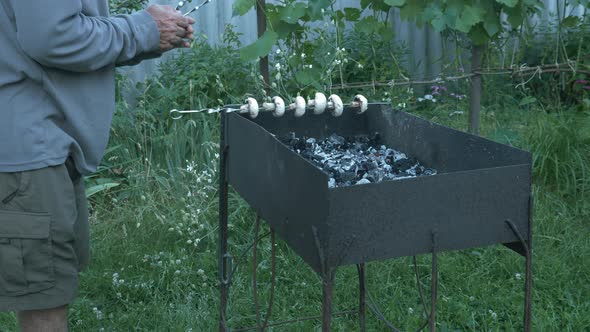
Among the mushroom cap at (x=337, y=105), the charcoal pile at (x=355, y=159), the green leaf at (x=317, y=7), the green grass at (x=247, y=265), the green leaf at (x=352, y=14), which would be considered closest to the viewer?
the charcoal pile at (x=355, y=159)

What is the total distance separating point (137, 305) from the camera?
11.5 ft

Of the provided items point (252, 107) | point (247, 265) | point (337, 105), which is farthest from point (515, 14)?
point (252, 107)

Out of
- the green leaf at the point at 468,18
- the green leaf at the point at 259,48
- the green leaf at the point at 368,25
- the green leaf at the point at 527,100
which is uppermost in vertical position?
the green leaf at the point at 468,18

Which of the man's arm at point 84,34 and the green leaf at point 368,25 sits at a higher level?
the man's arm at point 84,34

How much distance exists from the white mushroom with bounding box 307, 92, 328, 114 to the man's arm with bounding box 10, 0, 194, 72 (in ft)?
1.67

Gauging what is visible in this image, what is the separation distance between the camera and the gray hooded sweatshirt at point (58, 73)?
84.5 inches

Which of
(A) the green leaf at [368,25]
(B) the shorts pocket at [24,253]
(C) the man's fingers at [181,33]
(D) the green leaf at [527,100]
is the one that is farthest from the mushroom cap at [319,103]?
(D) the green leaf at [527,100]

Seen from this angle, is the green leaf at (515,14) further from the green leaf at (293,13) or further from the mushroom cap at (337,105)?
the mushroom cap at (337,105)

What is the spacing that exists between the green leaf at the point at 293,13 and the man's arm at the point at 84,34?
5.26 feet

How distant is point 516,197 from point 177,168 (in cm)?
245

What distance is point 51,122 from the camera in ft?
7.47

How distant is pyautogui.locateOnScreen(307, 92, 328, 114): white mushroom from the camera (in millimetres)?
2699

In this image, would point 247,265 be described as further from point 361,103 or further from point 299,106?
point 299,106

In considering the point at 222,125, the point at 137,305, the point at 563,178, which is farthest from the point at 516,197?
the point at 563,178
